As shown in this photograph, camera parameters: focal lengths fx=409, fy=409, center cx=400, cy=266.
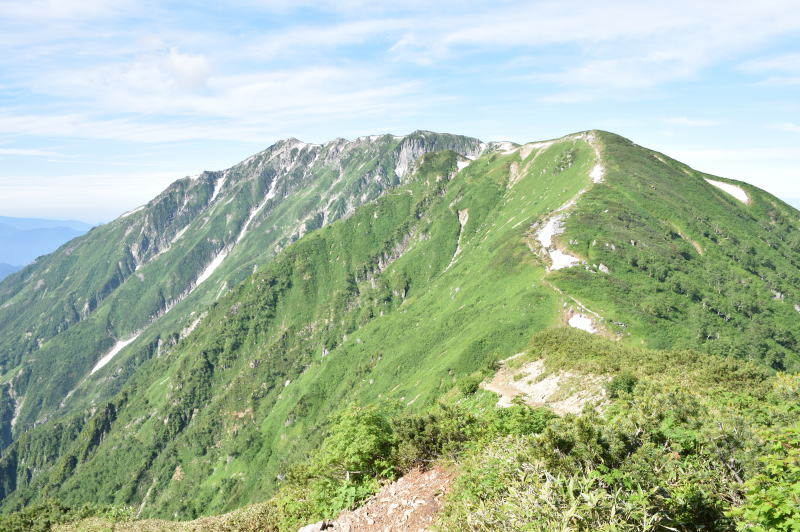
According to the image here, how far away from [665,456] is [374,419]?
17.7 metres

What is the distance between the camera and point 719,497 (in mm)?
15477

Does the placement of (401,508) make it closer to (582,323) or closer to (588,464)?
(588,464)

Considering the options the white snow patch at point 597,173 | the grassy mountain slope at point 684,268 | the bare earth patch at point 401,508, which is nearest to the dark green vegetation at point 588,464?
the bare earth patch at point 401,508

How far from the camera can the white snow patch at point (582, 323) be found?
7921 centimetres

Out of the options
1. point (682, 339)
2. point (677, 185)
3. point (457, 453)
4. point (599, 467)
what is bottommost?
point (682, 339)

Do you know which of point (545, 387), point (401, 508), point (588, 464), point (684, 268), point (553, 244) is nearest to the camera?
point (588, 464)

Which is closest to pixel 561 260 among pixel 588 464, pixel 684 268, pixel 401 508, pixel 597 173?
pixel 684 268

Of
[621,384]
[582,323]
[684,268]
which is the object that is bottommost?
[582,323]

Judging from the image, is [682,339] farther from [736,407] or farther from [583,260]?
[736,407]

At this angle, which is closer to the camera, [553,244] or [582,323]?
[582,323]

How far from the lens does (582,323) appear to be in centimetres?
8188

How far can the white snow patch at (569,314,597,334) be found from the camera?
3119 inches

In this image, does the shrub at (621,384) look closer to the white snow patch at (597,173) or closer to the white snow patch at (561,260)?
the white snow patch at (561,260)

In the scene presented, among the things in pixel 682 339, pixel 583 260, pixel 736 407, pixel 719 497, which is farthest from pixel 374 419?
pixel 583 260
